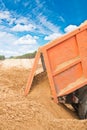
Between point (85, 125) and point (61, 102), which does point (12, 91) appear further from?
point (85, 125)

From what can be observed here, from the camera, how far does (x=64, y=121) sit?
23.1 ft

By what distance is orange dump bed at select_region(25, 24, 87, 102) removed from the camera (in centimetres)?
817

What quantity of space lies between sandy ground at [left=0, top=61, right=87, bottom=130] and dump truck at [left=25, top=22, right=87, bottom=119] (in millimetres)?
287

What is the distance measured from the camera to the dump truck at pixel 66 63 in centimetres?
817

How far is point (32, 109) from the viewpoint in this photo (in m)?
7.20

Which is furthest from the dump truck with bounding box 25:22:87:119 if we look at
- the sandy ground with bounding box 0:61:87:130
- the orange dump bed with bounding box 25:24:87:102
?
the sandy ground with bounding box 0:61:87:130

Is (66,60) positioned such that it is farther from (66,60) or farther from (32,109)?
(32,109)

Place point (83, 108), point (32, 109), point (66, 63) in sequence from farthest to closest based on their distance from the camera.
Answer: point (83, 108), point (66, 63), point (32, 109)

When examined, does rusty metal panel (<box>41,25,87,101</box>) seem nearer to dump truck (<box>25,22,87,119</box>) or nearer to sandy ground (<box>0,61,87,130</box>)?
dump truck (<box>25,22,87,119</box>)

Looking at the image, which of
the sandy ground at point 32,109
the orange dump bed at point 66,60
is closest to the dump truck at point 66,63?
the orange dump bed at point 66,60

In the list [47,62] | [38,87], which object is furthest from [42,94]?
[47,62]

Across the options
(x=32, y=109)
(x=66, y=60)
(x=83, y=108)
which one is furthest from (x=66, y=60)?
(x=32, y=109)

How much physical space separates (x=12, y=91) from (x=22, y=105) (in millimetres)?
1128

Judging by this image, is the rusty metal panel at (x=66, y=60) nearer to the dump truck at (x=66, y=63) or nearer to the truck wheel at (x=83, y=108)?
the dump truck at (x=66, y=63)
